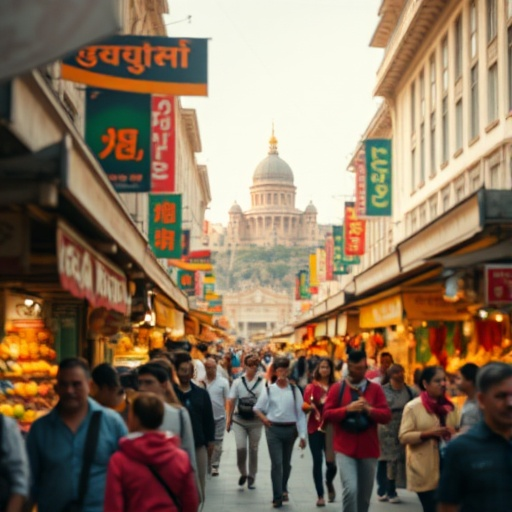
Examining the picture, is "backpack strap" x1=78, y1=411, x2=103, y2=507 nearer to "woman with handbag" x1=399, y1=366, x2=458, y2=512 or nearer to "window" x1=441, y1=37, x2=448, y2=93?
"woman with handbag" x1=399, y1=366, x2=458, y2=512

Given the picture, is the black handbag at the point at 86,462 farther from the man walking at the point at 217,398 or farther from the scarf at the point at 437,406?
the man walking at the point at 217,398

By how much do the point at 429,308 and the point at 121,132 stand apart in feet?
16.6

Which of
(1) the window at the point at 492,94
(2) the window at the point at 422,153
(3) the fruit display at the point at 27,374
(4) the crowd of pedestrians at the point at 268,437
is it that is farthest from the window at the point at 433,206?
(3) the fruit display at the point at 27,374

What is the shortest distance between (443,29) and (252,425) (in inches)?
816

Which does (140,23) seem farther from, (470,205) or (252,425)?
(470,205)

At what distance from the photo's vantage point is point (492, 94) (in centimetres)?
2711

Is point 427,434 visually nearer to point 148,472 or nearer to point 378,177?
point 148,472

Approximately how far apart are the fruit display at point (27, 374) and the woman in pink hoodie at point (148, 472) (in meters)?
5.53

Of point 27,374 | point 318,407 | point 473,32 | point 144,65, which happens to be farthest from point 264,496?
point 473,32

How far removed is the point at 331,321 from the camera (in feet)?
108

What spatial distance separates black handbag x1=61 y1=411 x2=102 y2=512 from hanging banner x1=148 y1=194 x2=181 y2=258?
22.8 m

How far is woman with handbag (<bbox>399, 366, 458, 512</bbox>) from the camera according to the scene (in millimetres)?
9562

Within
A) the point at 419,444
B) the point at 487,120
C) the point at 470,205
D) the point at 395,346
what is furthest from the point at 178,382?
the point at 487,120

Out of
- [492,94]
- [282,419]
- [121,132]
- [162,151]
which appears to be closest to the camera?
[282,419]
